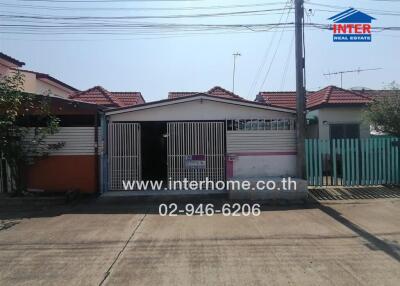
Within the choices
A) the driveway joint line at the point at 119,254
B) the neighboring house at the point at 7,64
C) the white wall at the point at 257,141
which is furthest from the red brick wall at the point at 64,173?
the neighboring house at the point at 7,64

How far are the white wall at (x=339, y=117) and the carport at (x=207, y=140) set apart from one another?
4.74 meters

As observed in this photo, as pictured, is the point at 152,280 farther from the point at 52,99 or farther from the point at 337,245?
the point at 52,99

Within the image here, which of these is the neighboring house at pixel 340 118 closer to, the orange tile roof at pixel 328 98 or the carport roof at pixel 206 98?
the orange tile roof at pixel 328 98

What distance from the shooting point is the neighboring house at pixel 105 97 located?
19309 mm

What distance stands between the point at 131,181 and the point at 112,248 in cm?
648

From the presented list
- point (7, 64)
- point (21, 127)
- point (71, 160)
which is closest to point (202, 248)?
point (71, 160)

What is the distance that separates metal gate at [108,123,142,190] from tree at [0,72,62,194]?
1.63m

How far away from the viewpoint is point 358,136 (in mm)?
18078

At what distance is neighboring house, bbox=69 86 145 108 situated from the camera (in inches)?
760

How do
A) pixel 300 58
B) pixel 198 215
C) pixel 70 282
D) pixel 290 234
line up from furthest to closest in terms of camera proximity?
pixel 300 58, pixel 198 215, pixel 290 234, pixel 70 282

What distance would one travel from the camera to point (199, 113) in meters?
13.8

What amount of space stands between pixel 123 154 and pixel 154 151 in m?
3.29

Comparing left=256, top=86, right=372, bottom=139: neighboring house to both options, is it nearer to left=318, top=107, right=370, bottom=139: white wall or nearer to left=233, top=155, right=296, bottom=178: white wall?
left=318, top=107, right=370, bottom=139: white wall

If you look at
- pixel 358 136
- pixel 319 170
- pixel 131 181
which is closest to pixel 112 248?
pixel 131 181
